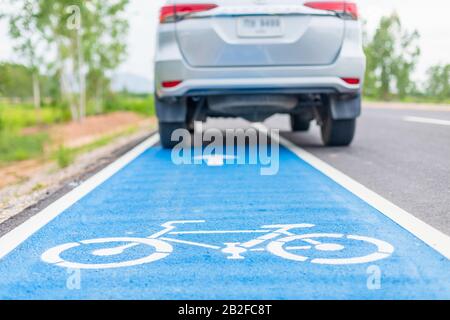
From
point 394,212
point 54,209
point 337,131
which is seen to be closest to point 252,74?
point 337,131

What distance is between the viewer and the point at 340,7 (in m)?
8.16

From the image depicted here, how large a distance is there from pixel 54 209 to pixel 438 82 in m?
85.7

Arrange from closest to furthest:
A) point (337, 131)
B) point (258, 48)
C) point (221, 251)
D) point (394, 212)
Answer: point (221, 251), point (394, 212), point (258, 48), point (337, 131)

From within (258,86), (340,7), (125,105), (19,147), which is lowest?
(19,147)

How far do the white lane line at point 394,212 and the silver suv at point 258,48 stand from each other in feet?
3.27

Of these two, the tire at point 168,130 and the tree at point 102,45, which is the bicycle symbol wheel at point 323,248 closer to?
the tire at point 168,130

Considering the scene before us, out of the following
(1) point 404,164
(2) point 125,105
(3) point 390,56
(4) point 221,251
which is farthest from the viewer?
(3) point 390,56

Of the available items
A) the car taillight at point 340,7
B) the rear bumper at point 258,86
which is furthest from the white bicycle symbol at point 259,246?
the car taillight at point 340,7

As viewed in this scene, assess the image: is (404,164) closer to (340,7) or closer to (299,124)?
(340,7)

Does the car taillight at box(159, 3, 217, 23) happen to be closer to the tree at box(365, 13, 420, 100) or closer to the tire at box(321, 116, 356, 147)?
the tire at box(321, 116, 356, 147)

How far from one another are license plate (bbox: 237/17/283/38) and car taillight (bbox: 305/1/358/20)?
0.42 meters

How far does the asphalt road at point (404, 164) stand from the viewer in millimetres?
5355

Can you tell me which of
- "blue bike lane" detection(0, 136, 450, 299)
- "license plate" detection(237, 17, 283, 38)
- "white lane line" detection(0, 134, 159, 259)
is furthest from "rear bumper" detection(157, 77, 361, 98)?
"blue bike lane" detection(0, 136, 450, 299)

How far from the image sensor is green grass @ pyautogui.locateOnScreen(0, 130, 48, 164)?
16.6m
